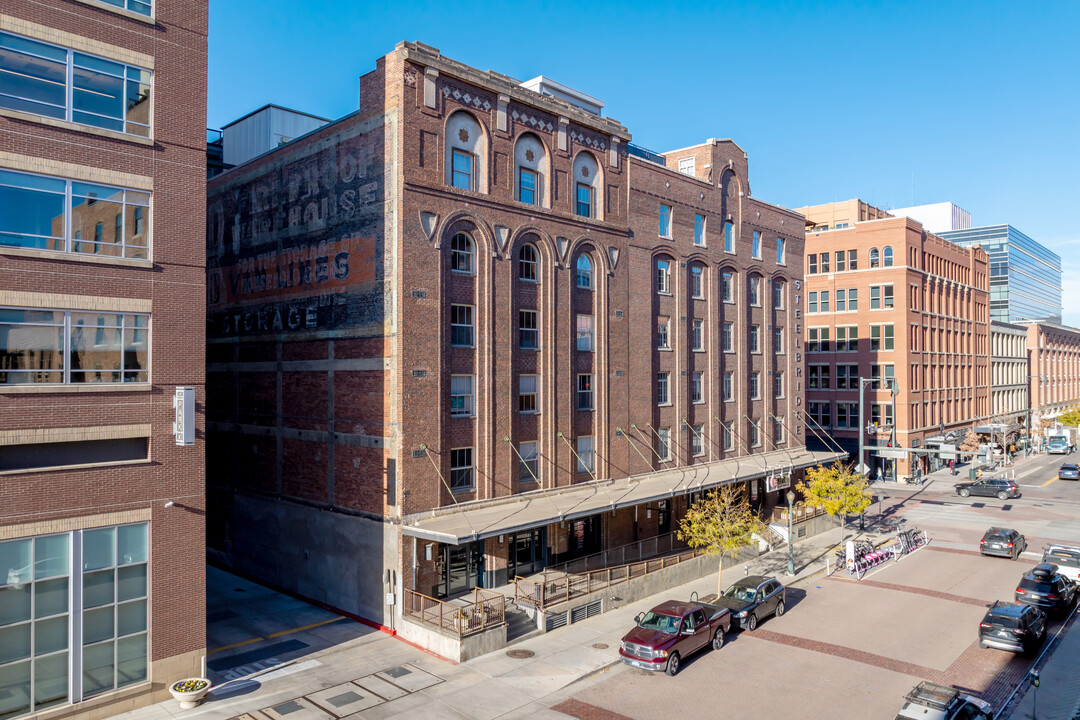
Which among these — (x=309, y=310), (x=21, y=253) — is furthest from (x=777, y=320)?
(x=21, y=253)

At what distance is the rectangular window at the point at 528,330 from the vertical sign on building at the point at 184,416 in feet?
47.7

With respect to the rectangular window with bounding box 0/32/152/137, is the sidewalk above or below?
below

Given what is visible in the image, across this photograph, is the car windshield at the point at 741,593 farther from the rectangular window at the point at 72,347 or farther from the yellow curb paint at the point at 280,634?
the rectangular window at the point at 72,347

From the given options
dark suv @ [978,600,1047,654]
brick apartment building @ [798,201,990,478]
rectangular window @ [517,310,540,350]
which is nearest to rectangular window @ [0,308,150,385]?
rectangular window @ [517,310,540,350]

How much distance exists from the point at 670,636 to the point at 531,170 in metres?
20.3

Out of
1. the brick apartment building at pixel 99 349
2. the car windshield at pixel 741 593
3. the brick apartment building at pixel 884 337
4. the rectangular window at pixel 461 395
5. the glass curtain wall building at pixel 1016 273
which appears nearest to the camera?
the brick apartment building at pixel 99 349

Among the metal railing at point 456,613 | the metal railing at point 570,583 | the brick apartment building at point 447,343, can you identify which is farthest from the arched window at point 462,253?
the metal railing at point 456,613

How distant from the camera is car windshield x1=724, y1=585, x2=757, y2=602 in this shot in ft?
92.9

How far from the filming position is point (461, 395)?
98.2 ft

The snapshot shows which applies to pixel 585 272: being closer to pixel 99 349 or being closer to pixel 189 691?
pixel 99 349

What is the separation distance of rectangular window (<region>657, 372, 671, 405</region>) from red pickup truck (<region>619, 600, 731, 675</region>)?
1603cm

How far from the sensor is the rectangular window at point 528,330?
32.5 metres

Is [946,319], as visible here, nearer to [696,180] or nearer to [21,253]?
[696,180]

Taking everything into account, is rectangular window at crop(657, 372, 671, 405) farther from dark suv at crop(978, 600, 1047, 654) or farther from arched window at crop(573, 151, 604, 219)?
dark suv at crop(978, 600, 1047, 654)
